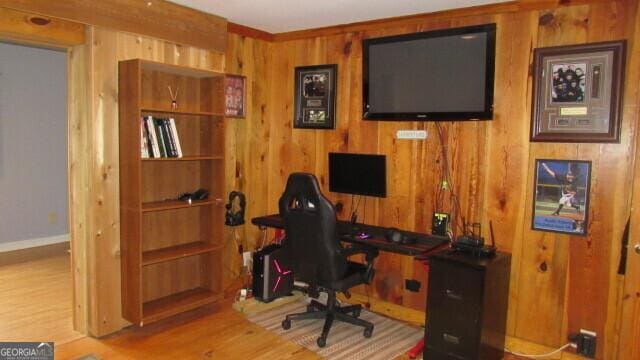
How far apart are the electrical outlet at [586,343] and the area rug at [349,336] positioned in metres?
1.00

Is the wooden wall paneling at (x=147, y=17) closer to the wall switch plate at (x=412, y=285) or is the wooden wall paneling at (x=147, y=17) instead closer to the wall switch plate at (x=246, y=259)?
the wall switch plate at (x=246, y=259)

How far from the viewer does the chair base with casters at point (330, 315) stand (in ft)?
10.7

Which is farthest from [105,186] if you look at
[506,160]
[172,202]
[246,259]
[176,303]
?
[506,160]

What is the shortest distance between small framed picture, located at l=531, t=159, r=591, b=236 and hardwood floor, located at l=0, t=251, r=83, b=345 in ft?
10.5

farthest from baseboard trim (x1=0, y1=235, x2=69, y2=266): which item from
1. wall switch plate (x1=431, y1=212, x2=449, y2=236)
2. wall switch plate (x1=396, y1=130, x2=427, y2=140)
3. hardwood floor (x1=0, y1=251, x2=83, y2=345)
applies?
wall switch plate (x1=431, y1=212, x2=449, y2=236)

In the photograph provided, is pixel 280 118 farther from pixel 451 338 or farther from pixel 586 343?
pixel 586 343

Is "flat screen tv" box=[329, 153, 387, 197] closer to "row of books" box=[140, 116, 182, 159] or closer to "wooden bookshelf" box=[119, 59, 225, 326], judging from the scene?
"wooden bookshelf" box=[119, 59, 225, 326]

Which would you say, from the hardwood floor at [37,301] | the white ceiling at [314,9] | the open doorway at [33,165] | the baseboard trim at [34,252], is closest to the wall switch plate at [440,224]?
the white ceiling at [314,9]

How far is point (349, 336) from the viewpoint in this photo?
3311 mm

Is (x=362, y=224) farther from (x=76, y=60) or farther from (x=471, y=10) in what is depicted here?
(x=76, y=60)

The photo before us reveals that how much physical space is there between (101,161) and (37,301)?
5.16ft

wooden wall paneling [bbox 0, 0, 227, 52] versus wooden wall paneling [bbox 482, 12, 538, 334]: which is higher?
wooden wall paneling [bbox 0, 0, 227, 52]

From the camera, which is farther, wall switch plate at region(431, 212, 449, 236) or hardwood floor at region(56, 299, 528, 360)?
wall switch plate at region(431, 212, 449, 236)

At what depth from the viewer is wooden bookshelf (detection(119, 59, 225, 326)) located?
3.10 m
